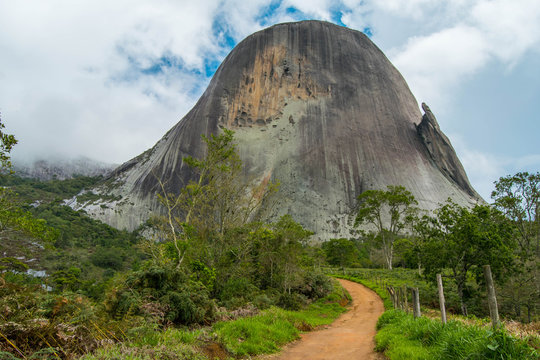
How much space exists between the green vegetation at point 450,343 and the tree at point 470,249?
11.1m

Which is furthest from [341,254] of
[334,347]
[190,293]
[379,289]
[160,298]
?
[160,298]

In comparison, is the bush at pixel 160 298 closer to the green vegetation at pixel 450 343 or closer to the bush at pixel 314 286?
the green vegetation at pixel 450 343

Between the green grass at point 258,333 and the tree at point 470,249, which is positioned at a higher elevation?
the tree at point 470,249

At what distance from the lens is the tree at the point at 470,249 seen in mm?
16469

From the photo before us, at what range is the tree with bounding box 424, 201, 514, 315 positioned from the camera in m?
16.5

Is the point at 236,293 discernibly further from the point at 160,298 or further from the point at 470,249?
the point at 470,249

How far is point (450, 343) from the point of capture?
190 inches

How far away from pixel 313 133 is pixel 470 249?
57.7 meters

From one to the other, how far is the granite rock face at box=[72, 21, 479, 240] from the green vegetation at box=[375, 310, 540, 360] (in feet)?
164

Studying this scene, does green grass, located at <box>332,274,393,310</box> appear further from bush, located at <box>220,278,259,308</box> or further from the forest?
bush, located at <box>220,278,259,308</box>

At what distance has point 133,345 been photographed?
488 centimetres

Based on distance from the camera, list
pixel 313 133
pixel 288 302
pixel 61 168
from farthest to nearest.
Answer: pixel 61 168 < pixel 313 133 < pixel 288 302

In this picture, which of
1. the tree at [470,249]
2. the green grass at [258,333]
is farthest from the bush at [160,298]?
the tree at [470,249]

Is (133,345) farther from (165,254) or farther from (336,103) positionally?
(336,103)
